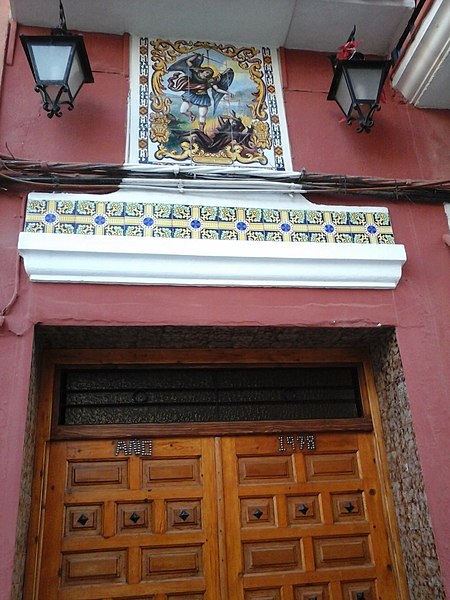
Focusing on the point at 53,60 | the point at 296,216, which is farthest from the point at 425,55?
the point at 53,60

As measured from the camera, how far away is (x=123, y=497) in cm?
322

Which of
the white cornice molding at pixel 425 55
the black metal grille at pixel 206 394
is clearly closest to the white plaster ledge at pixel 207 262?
the black metal grille at pixel 206 394

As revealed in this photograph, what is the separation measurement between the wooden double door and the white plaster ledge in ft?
3.07

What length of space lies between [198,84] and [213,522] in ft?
9.12

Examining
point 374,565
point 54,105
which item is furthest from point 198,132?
point 374,565

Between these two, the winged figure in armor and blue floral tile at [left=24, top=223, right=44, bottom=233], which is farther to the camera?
the winged figure in armor

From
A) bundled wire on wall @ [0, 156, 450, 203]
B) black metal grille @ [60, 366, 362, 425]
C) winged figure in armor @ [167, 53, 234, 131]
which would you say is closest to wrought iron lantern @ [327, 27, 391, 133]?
bundled wire on wall @ [0, 156, 450, 203]

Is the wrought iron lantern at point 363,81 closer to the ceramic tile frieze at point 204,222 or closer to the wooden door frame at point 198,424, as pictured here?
the ceramic tile frieze at point 204,222

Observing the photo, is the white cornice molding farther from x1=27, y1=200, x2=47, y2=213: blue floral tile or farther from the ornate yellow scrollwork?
x1=27, y1=200, x2=47, y2=213: blue floral tile

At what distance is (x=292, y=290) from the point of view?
3.39 m

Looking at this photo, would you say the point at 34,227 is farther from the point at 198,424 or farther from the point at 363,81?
the point at 363,81

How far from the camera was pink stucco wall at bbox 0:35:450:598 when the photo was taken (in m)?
3.05

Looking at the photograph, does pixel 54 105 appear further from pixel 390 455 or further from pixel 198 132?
pixel 390 455

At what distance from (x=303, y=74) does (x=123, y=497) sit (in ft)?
9.86
